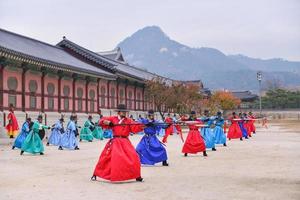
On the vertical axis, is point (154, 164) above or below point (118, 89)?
below

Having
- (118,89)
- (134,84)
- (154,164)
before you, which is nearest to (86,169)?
(154,164)

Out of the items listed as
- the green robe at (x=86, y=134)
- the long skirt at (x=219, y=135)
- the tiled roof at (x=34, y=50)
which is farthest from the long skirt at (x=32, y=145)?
the green robe at (x=86, y=134)

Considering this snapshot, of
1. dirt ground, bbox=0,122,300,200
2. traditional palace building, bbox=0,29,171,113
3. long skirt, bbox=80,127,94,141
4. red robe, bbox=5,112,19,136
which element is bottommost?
dirt ground, bbox=0,122,300,200

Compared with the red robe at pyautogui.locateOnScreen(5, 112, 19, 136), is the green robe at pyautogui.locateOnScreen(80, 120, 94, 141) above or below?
below

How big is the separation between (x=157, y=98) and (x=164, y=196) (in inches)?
1496

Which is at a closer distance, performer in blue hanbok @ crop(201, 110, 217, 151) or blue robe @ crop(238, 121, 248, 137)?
performer in blue hanbok @ crop(201, 110, 217, 151)

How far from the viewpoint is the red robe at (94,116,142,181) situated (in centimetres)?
944

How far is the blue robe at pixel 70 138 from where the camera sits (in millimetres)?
20438

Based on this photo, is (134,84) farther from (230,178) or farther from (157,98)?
(230,178)

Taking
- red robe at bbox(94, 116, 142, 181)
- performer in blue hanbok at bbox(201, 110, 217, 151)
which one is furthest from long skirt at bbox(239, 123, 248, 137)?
red robe at bbox(94, 116, 142, 181)

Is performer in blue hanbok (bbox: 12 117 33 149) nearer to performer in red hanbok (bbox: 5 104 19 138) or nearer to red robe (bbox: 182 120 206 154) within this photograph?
performer in red hanbok (bbox: 5 104 19 138)

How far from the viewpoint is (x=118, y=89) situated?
4191 cm

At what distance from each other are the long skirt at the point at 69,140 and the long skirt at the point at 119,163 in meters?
10.9

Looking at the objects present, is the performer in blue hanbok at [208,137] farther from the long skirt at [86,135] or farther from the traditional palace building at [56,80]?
the traditional palace building at [56,80]
